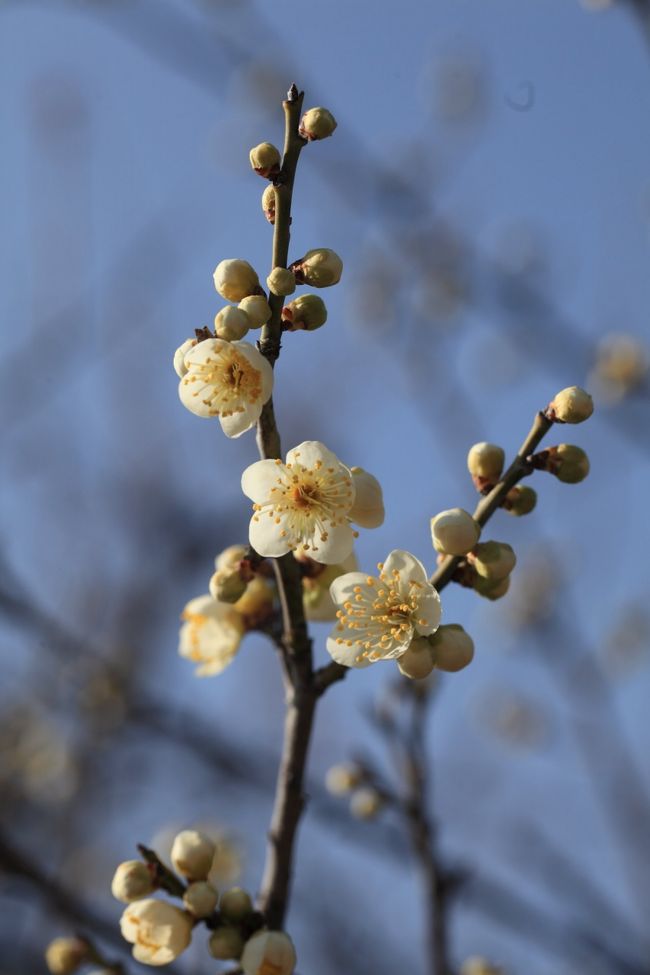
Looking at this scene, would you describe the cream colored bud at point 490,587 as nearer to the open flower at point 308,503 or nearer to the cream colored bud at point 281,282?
the open flower at point 308,503

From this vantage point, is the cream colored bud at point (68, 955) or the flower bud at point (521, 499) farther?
the cream colored bud at point (68, 955)

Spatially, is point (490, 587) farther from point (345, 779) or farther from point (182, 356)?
point (345, 779)

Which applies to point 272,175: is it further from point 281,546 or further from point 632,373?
point 632,373

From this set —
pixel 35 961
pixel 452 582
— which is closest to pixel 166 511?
pixel 35 961

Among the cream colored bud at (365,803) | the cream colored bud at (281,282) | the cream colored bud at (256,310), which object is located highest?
the cream colored bud at (281,282)

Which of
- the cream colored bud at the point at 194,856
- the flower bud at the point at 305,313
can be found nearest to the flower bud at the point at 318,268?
the flower bud at the point at 305,313

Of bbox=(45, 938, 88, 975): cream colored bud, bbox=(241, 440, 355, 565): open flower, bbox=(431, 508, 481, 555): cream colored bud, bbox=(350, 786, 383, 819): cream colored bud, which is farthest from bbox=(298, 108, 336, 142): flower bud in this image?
bbox=(350, 786, 383, 819): cream colored bud
